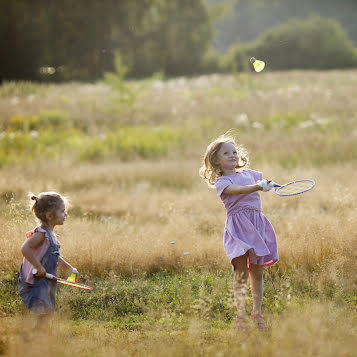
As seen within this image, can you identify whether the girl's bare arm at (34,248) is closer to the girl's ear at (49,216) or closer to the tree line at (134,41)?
the girl's ear at (49,216)

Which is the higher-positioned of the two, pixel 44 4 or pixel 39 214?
pixel 44 4

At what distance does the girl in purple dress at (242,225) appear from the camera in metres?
4.32

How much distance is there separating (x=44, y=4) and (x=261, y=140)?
3542 cm

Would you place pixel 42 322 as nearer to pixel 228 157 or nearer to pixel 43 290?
pixel 43 290

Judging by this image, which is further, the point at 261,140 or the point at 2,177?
the point at 261,140

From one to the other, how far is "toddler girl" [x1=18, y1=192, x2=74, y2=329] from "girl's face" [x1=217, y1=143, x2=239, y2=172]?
56.7 inches

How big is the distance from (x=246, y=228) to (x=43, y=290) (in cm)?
176

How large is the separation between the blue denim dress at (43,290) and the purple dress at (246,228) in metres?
1.49

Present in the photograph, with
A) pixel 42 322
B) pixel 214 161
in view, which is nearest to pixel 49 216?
pixel 42 322

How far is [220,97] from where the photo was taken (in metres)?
21.7

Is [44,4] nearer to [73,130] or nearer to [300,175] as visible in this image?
[73,130]

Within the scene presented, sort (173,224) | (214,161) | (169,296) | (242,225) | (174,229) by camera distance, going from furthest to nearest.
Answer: (173,224) < (174,229) < (169,296) < (214,161) < (242,225)

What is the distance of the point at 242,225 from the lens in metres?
4.41

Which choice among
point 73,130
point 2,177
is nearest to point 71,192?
point 2,177
